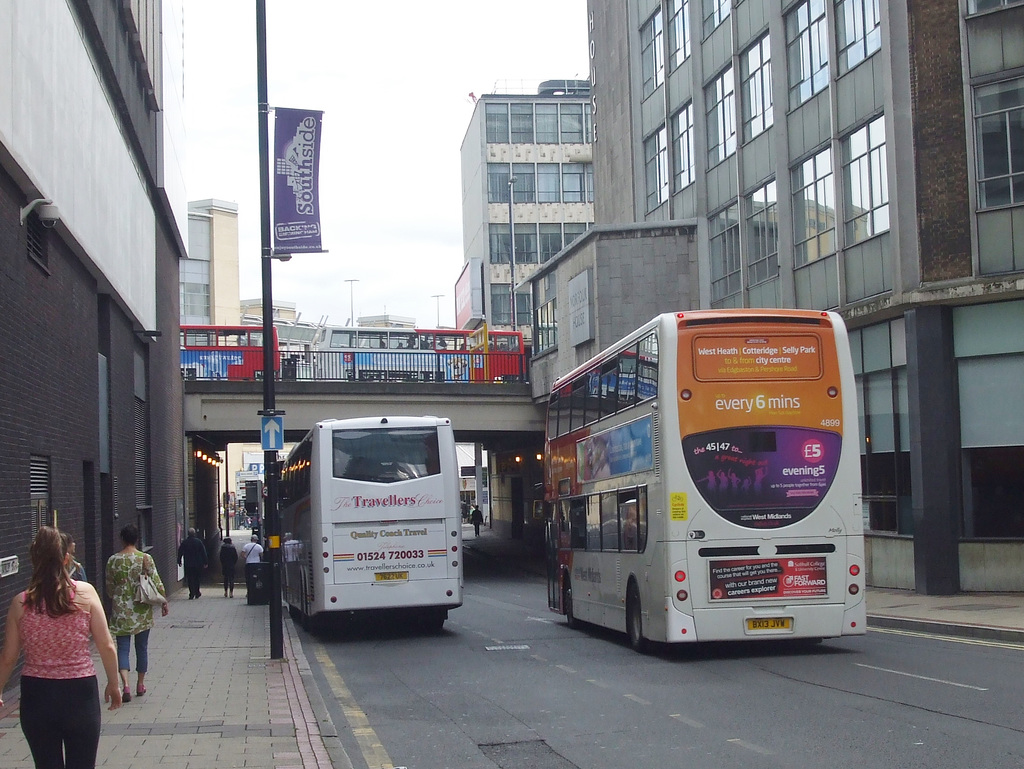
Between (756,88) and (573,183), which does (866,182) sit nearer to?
(756,88)

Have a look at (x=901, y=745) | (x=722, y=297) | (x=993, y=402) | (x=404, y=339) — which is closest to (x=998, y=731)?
(x=901, y=745)

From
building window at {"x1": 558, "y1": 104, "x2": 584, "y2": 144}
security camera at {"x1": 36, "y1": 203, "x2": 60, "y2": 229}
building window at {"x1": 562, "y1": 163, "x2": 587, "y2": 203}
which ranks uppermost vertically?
building window at {"x1": 558, "y1": 104, "x2": 584, "y2": 144}

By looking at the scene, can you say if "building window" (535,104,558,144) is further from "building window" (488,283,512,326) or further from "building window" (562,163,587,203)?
"building window" (488,283,512,326)

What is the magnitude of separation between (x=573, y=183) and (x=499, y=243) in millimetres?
6138

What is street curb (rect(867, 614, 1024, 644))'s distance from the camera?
15375 millimetres

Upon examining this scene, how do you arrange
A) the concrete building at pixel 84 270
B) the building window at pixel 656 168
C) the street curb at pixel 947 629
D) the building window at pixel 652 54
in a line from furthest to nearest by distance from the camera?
the building window at pixel 652 54
the building window at pixel 656 168
the street curb at pixel 947 629
the concrete building at pixel 84 270

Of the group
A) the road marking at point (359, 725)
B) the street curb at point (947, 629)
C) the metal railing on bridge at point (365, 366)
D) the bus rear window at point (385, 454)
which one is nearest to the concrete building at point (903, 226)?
the street curb at point (947, 629)

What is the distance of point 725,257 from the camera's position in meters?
32.4

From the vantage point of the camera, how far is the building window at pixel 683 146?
34594 millimetres

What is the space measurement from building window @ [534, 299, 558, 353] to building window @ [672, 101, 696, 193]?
239 inches

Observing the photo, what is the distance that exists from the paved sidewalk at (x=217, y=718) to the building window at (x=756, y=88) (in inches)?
730

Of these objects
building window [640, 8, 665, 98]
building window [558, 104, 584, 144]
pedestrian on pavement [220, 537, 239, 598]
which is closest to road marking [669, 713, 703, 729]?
pedestrian on pavement [220, 537, 239, 598]

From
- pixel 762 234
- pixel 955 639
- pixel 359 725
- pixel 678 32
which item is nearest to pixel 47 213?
pixel 359 725

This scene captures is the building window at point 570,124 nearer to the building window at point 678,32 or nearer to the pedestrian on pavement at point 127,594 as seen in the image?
the building window at point 678,32
